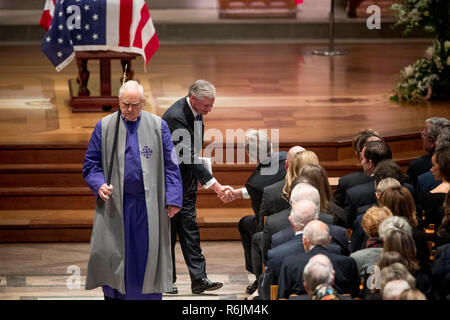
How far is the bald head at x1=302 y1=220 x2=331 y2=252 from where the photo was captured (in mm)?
4645

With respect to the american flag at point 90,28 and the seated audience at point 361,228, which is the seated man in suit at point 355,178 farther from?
the american flag at point 90,28

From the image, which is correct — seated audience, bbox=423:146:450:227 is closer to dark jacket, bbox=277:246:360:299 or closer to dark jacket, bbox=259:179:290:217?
dark jacket, bbox=259:179:290:217

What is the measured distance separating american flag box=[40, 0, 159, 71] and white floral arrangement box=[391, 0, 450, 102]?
10.2 feet

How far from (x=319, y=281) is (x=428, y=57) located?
6.76 m

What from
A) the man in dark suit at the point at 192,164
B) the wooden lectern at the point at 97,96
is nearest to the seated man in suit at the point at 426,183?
the man in dark suit at the point at 192,164

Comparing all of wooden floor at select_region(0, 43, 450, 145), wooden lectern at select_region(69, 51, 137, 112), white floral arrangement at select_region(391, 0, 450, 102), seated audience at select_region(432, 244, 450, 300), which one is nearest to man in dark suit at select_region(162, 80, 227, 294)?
seated audience at select_region(432, 244, 450, 300)

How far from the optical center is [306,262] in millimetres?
4574

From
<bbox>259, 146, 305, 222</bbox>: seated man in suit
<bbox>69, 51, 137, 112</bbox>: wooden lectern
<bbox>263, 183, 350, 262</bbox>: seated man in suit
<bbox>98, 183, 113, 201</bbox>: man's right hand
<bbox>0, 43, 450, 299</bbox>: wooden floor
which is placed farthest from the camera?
<bbox>69, 51, 137, 112</bbox>: wooden lectern

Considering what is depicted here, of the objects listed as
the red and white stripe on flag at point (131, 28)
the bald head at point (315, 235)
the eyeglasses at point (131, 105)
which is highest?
the red and white stripe on flag at point (131, 28)

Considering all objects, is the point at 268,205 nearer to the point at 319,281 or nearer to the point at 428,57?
the point at 319,281

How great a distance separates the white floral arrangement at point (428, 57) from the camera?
32.1 ft

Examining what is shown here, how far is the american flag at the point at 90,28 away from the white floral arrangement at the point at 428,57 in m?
3.11

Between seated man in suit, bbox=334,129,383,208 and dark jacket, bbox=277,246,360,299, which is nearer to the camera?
dark jacket, bbox=277,246,360,299

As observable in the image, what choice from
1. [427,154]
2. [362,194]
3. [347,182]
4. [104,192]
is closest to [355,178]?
[347,182]
